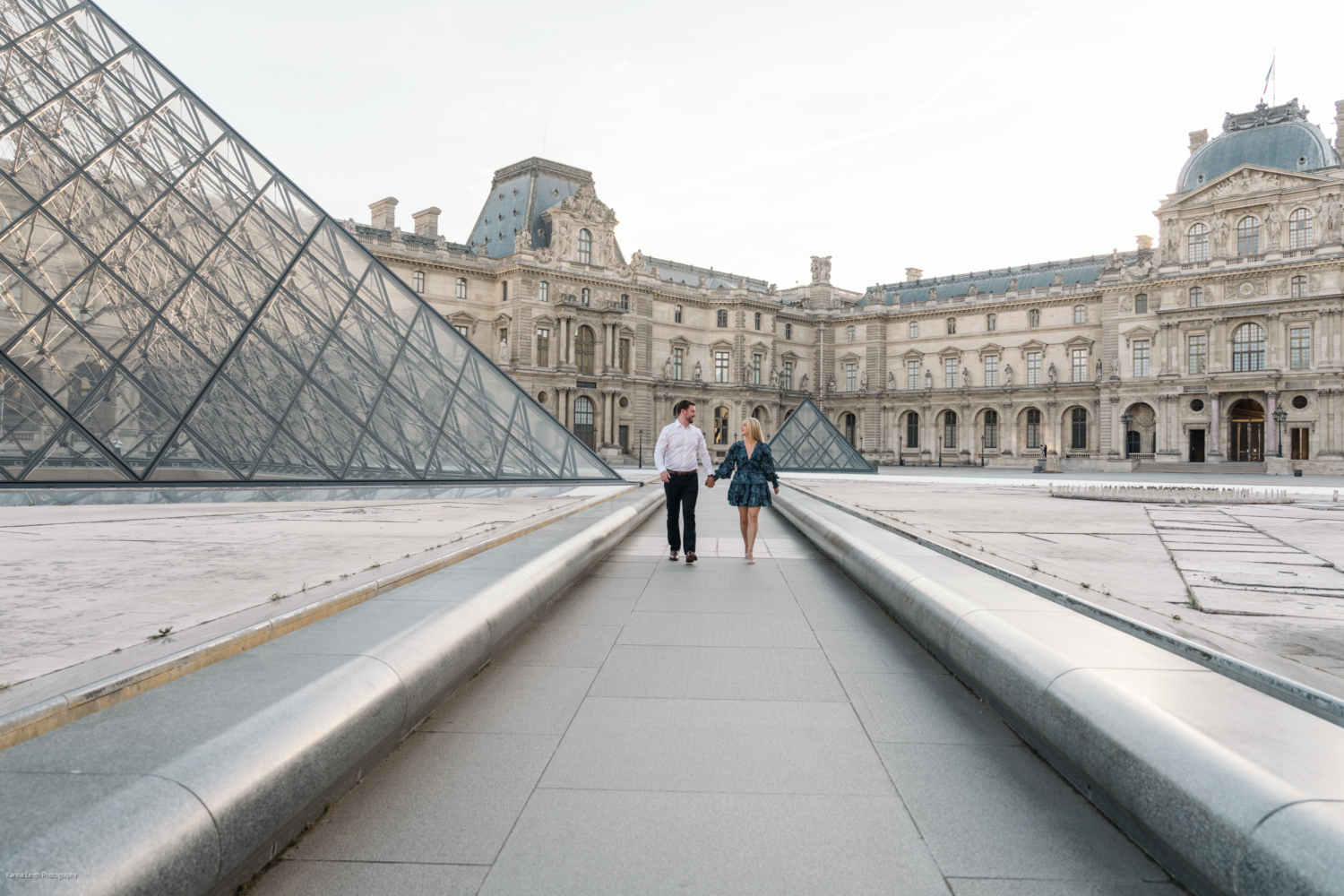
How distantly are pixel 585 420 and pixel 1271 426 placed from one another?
40178mm

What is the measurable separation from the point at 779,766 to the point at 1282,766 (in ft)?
5.05

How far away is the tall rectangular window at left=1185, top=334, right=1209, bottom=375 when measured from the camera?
50.2 m

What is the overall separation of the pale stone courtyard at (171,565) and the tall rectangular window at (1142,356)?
52.2 meters

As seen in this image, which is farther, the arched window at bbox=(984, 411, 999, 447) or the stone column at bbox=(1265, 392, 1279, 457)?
the arched window at bbox=(984, 411, 999, 447)

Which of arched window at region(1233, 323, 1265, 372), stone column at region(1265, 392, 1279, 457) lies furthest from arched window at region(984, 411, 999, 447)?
stone column at region(1265, 392, 1279, 457)

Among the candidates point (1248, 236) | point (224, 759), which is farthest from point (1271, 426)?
point (224, 759)

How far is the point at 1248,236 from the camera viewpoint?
49250 millimetres

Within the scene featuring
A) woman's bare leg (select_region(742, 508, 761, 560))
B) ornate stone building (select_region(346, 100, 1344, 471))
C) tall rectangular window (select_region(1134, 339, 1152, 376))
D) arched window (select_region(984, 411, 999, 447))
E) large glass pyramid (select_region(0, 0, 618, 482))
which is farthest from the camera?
arched window (select_region(984, 411, 999, 447))

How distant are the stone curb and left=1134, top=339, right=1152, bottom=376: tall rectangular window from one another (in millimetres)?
57419

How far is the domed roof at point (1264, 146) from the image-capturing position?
48000 millimetres

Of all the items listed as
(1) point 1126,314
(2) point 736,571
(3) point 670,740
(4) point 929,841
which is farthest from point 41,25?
(1) point 1126,314

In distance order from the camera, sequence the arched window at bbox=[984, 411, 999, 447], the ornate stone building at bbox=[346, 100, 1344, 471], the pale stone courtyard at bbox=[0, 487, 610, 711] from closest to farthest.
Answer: the pale stone courtyard at bbox=[0, 487, 610, 711], the ornate stone building at bbox=[346, 100, 1344, 471], the arched window at bbox=[984, 411, 999, 447]

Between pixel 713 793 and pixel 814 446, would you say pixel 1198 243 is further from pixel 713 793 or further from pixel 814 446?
pixel 713 793

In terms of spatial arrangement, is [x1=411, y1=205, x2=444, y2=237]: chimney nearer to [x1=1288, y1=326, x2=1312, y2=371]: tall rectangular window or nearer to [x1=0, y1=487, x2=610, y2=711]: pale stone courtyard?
[x1=0, y1=487, x2=610, y2=711]: pale stone courtyard
